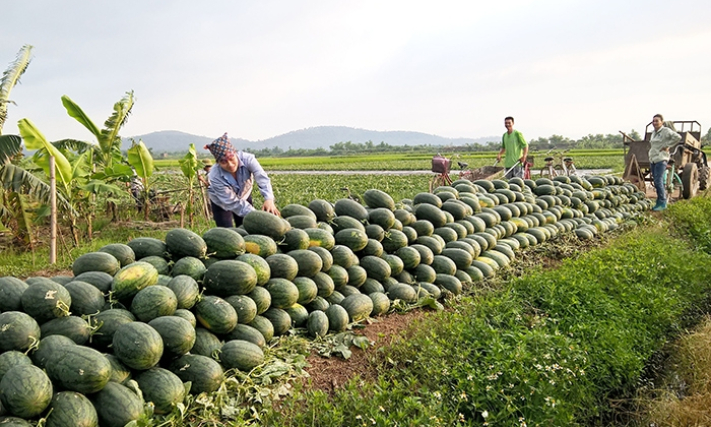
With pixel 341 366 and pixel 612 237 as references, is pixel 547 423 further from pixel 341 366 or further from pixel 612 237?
pixel 612 237

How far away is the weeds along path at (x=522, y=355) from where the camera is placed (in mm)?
3451

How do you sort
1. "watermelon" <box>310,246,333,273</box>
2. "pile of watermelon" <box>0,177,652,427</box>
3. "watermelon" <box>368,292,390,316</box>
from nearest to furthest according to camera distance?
1. "pile of watermelon" <box>0,177,652,427</box>
2. "watermelon" <box>310,246,333,273</box>
3. "watermelon" <box>368,292,390,316</box>

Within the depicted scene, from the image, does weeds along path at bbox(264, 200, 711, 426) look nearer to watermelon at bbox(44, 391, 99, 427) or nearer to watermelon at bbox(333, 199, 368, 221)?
watermelon at bbox(44, 391, 99, 427)

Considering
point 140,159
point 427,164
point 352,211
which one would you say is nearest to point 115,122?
point 140,159

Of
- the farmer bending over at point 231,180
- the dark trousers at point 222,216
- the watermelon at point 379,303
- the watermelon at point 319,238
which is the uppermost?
the farmer bending over at point 231,180

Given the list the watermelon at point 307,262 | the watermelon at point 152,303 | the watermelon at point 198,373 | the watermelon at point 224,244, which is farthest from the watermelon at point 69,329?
the watermelon at point 307,262

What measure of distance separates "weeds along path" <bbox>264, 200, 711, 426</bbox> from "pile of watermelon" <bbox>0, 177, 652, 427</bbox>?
56 cm

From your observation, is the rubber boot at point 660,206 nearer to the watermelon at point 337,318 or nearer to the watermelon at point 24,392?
the watermelon at point 337,318

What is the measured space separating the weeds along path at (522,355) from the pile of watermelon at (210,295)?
0.56 metres

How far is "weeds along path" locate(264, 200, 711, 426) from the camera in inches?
136

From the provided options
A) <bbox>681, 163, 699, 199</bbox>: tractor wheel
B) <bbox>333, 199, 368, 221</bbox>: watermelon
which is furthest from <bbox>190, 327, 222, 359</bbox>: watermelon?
<bbox>681, 163, 699, 199</bbox>: tractor wheel

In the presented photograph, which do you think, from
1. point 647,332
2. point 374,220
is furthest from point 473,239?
point 647,332

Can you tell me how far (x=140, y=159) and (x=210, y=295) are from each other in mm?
8241

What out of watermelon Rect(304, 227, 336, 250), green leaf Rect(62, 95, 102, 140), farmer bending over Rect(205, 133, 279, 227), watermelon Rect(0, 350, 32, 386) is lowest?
watermelon Rect(0, 350, 32, 386)
